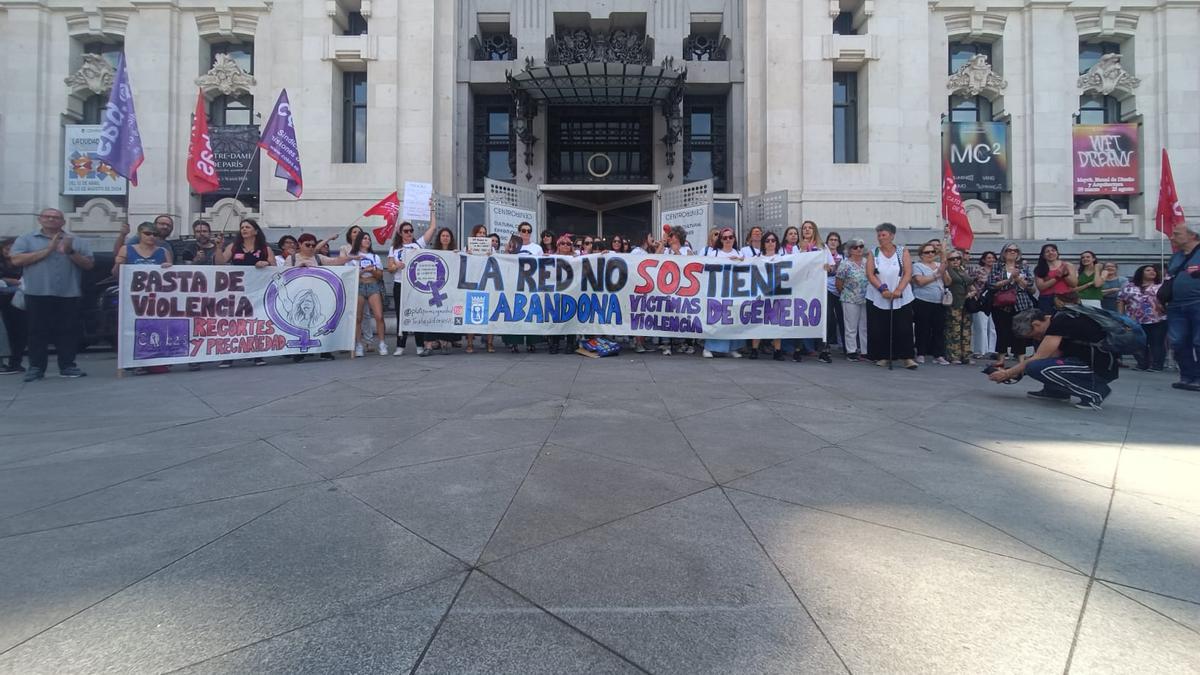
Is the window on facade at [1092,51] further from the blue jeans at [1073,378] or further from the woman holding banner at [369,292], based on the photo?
the woman holding banner at [369,292]

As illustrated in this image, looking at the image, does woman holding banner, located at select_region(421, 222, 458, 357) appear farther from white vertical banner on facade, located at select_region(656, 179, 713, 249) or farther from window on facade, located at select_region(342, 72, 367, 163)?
window on facade, located at select_region(342, 72, 367, 163)

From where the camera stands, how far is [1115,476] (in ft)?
12.1

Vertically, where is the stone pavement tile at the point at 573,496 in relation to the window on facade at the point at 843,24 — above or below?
below

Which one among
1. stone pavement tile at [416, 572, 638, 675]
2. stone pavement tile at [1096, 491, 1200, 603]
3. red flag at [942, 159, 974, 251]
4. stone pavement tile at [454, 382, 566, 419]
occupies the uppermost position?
red flag at [942, 159, 974, 251]

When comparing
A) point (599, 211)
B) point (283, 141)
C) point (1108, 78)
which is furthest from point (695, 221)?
point (1108, 78)

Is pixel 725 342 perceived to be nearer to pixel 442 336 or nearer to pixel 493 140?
pixel 442 336

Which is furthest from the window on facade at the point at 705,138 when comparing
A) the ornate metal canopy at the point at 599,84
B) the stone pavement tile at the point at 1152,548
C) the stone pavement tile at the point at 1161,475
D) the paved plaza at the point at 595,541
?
the stone pavement tile at the point at 1152,548

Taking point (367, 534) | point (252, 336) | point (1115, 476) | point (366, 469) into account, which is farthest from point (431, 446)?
point (252, 336)

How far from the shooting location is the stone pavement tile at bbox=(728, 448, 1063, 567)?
107 inches

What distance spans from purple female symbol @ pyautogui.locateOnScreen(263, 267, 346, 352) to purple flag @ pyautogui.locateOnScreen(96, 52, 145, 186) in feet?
9.14

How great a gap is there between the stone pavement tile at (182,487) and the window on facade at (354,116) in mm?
16088

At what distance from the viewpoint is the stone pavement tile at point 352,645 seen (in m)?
1.77

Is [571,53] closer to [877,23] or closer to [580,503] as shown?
[877,23]

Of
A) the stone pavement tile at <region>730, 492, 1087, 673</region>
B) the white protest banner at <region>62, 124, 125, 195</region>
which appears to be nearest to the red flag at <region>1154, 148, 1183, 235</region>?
the stone pavement tile at <region>730, 492, 1087, 673</region>
